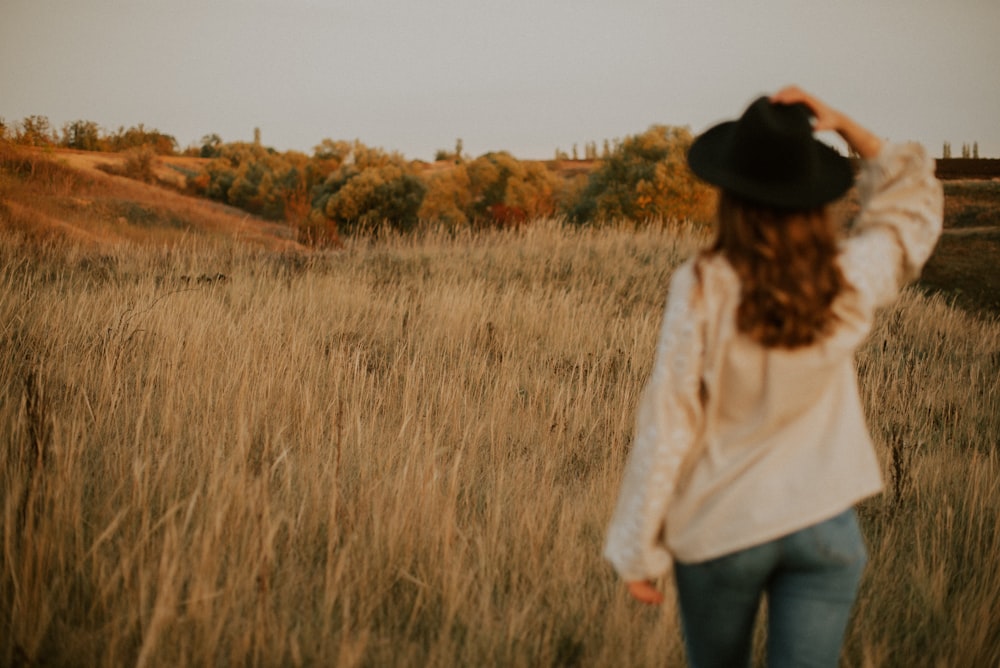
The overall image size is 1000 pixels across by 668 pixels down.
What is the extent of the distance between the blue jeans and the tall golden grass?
69cm

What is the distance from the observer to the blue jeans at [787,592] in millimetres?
1354

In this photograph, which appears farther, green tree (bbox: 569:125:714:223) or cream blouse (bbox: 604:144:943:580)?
green tree (bbox: 569:125:714:223)

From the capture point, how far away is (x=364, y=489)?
9.25 feet

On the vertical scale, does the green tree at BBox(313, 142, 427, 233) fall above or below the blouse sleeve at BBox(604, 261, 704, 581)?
above

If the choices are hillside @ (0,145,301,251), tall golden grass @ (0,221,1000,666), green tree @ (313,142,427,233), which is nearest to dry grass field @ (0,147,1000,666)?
tall golden grass @ (0,221,1000,666)

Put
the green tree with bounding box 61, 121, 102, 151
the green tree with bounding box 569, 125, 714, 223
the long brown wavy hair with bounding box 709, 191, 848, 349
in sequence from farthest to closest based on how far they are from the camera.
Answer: the green tree with bounding box 61, 121, 102, 151 < the green tree with bounding box 569, 125, 714, 223 < the long brown wavy hair with bounding box 709, 191, 848, 349

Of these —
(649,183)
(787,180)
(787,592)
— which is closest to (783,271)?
(787,180)

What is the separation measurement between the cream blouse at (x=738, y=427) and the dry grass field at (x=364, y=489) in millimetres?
886

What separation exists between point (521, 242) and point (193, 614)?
886 cm

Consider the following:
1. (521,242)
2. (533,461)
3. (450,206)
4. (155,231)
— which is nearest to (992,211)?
(450,206)

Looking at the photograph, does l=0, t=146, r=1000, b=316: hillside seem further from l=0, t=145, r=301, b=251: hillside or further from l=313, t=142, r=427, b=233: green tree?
l=313, t=142, r=427, b=233: green tree

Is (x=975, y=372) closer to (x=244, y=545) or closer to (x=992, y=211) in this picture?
(x=244, y=545)

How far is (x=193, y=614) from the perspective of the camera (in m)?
1.97

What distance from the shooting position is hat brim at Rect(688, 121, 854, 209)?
131 cm
